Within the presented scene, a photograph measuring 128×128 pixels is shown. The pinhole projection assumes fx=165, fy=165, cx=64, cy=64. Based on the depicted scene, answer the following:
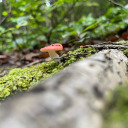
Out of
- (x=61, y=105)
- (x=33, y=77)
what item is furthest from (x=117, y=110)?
(x=33, y=77)

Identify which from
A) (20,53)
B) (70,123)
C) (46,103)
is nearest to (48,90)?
(46,103)

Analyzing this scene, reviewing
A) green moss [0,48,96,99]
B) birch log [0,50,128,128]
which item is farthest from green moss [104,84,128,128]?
green moss [0,48,96,99]

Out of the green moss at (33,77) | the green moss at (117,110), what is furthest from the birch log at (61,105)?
the green moss at (33,77)

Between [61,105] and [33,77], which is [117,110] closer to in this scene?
[61,105]

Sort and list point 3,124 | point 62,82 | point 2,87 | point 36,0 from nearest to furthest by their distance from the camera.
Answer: point 3,124, point 62,82, point 2,87, point 36,0

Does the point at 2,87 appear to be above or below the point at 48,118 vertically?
below

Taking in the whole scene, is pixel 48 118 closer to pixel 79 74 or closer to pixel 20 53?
pixel 79 74

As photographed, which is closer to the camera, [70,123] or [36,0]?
[70,123]
